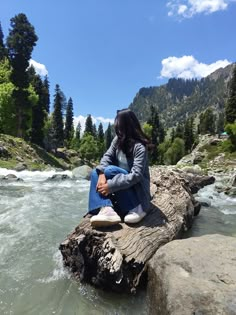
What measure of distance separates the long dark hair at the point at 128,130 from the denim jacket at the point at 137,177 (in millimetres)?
140

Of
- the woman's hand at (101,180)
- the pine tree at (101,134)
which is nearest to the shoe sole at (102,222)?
the woman's hand at (101,180)

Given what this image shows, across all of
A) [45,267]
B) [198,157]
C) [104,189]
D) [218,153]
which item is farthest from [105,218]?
[218,153]

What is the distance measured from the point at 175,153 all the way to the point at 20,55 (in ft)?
158

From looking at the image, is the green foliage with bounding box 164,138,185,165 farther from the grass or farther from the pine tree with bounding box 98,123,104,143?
the pine tree with bounding box 98,123,104,143

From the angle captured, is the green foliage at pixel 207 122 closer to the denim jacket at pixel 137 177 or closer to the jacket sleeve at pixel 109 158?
the jacket sleeve at pixel 109 158

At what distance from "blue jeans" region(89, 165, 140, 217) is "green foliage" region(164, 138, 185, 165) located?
78114 millimetres

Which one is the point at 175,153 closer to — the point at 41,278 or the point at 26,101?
the point at 26,101

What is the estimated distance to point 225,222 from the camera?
32.5 ft

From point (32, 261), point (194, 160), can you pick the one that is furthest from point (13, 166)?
point (194, 160)

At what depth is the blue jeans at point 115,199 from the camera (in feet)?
18.3

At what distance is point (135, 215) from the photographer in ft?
17.8

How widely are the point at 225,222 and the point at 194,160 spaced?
4192 cm

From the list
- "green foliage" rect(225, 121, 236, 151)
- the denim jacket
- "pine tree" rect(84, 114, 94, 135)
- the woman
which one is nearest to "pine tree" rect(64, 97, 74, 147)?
"pine tree" rect(84, 114, 94, 135)

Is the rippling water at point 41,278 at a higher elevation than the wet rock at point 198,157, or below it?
below
